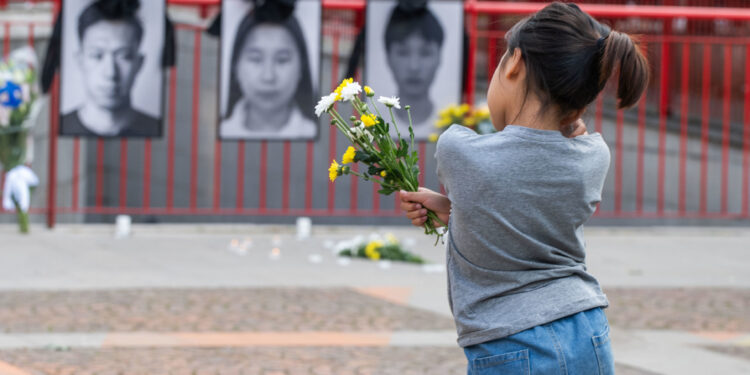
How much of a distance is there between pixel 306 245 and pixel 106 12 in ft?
7.85

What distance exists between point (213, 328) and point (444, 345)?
1175mm

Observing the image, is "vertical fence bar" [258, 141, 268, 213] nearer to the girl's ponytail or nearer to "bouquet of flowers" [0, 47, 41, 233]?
"bouquet of flowers" [0, 47, 41, 233]

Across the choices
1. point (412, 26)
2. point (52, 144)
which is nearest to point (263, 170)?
point (52, 144)

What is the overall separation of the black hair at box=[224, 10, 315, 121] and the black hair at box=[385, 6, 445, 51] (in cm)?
68

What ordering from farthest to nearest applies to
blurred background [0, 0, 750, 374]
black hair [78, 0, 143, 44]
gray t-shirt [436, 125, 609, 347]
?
black hair [78, 0, 143, 44] < blurred background [0, 0, 750, 374] < gray t-shirt [436, 125, 609, 347]

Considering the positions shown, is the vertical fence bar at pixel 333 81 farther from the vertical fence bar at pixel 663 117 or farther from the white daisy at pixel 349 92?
the white daisy at pixel 349 92

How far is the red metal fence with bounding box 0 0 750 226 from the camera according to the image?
32.6ft

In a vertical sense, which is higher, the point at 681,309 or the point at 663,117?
the point at 663,117

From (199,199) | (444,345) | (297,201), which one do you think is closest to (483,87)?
(297,201)

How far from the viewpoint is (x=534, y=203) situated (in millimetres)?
2162

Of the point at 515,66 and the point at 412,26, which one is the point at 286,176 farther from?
the point at 515,66

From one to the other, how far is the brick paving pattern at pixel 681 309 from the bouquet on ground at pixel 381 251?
1.63 meters

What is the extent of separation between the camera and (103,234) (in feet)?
29.9

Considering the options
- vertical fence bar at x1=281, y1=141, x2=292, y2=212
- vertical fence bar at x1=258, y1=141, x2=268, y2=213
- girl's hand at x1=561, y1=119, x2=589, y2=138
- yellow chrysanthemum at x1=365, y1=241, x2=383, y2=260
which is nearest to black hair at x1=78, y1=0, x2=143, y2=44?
vertical fence bar at x1=281, y1=141, x2=292, y2=212
